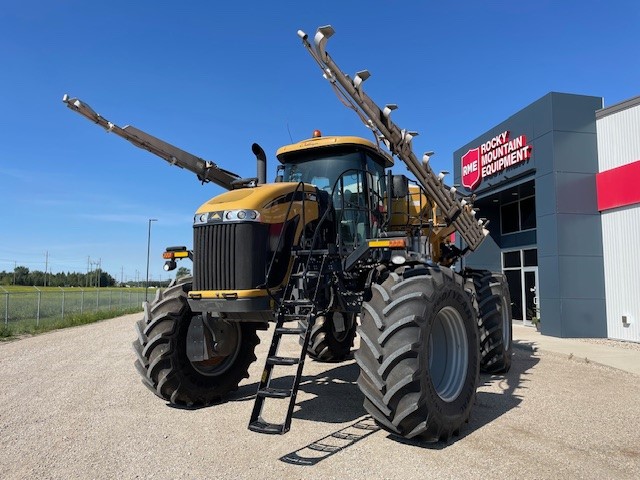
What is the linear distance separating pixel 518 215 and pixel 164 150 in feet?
51.0

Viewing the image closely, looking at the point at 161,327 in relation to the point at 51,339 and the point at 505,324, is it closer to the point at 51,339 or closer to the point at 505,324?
the point at 505,324

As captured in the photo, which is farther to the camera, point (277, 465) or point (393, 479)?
point (277, 465)

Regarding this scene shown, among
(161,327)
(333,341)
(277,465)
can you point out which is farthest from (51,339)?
(277,465)

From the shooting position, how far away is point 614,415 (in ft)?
20.0

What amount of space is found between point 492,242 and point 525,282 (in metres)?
2.69

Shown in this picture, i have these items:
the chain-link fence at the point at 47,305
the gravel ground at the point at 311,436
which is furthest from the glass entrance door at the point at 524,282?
the chain-link fence at the point at 47,305

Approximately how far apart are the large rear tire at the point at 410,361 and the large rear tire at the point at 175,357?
229 cm

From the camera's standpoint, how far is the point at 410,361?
457 cm

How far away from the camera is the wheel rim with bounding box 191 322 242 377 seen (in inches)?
248

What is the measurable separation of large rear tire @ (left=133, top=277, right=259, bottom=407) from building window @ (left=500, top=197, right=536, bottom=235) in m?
14.8

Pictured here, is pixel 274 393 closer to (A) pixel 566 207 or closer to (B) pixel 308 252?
(B) pixel 308 252

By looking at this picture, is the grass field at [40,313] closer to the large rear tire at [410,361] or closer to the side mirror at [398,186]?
the side mirror at [398,186]

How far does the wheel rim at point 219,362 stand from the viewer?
6.30 m

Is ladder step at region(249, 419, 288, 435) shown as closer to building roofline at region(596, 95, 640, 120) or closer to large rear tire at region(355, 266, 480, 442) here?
large rear tire at region(355, 266, 480, 442)
